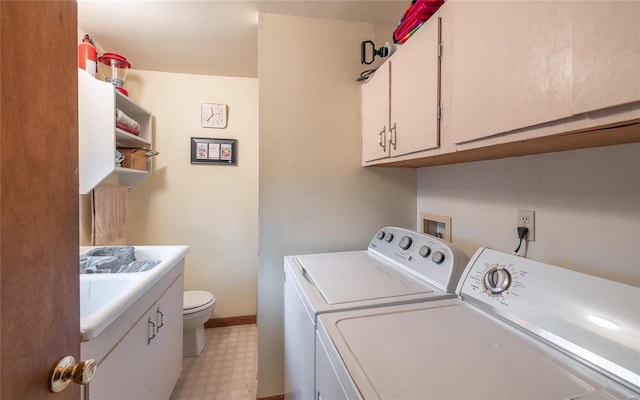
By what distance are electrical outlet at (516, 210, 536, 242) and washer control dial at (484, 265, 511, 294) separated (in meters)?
0.24

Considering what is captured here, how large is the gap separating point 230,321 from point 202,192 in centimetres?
125

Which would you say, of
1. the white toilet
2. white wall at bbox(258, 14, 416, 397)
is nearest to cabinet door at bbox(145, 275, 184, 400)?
the white toilet

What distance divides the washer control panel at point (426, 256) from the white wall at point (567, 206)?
A: 0.23 metres

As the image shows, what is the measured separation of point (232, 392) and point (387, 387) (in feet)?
5.41

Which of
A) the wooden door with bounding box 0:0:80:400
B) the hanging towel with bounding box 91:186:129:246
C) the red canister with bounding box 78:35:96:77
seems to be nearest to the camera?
the wooden door with bounding box 0:0:80:400

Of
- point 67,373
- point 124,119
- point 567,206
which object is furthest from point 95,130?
point 567,206

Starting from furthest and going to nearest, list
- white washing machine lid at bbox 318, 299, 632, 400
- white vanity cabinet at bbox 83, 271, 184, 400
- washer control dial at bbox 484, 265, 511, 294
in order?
white vanity cabinet at bbox 83, 271, 184, 400
washer control dial at bbox 484, 265, 511, 294
white washing machine lid at bbox 318, 299, 632, 400

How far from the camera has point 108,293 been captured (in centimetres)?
123

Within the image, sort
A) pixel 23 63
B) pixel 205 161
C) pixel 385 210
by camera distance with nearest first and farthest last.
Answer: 1. pixel 23 63
2. pixel 385 210
3. pixel 205 161

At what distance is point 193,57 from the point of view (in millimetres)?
2168

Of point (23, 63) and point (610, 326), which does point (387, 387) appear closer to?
point (610, 326)

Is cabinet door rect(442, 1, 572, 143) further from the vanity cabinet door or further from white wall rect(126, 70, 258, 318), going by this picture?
white wall rect(126, 70, 258, 318)

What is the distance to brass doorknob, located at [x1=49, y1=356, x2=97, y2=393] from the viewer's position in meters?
0.52

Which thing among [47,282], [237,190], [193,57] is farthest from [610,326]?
[193,57]
